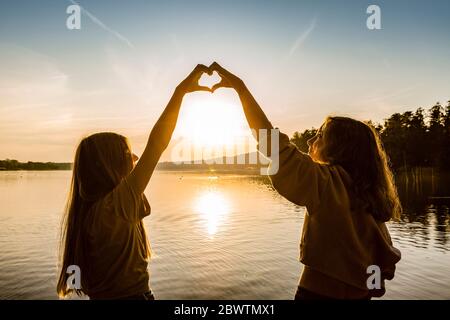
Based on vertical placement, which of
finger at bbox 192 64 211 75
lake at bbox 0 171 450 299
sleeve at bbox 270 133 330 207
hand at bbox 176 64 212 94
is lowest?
lake at bbox 0 171 450 299

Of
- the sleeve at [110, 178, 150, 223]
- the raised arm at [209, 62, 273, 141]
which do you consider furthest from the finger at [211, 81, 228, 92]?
the sleeve at [110, 178, 150, 223]

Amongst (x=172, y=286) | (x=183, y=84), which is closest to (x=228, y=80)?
(x=183, y=84)

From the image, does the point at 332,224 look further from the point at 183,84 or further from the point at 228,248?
the point at 228,248

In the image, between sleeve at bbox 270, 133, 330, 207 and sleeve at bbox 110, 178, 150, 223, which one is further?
sleeve at bbox 110, 178, 150, 223

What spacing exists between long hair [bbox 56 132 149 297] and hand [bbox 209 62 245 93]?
2.91 feet

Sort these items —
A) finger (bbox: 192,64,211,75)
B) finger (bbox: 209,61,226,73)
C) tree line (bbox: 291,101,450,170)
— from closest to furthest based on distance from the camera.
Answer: finger (bbox: 209,61,226,73) → finger (bbox: 192,64,211,75) → tree line (bbox: 291,101,450,170)

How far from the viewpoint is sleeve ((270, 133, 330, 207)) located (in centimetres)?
234

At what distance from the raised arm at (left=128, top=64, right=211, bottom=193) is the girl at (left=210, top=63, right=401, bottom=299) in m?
0.30

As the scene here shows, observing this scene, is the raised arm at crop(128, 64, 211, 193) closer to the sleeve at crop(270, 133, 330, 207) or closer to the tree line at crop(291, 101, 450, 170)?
the sleeve at crop(270, 133, 330, 207)

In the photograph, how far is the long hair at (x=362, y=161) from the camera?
2654mm

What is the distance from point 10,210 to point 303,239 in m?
47.0

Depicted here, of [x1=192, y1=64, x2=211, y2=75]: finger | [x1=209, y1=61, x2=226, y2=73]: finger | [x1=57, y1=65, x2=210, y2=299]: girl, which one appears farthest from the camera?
[x1=192, y1=64, x2=211, y2=75]: finger

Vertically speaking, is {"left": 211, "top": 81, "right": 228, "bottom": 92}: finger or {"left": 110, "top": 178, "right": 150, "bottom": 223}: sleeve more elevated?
{"left": 211, "top": 81, "right": 228, "bottom": 92}: finger

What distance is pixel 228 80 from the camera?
2668 millimetres
